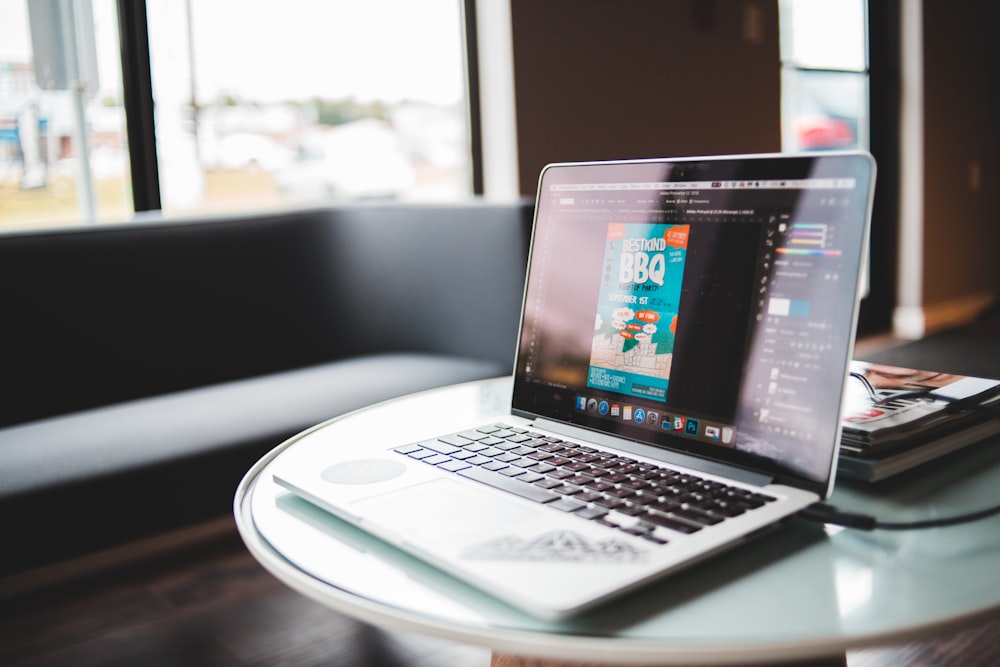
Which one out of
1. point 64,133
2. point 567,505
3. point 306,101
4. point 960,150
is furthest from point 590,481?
point 960,150

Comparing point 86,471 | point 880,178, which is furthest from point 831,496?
point 880,178

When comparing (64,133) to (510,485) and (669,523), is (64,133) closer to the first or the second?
(510,485)

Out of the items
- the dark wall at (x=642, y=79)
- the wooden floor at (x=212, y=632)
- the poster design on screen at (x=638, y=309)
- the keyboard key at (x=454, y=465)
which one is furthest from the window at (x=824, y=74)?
the keyboard key at (x=454, y=465)

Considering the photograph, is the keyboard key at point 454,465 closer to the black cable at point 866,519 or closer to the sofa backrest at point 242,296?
the black cable at point 866,519

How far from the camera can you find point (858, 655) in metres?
1.40

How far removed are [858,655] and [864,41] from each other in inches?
152

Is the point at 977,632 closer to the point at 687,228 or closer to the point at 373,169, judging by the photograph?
the point at 687,228

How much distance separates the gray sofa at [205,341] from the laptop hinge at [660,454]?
929mm

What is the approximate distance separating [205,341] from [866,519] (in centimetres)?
182

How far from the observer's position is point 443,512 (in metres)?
0.67

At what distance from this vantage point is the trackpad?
628mm

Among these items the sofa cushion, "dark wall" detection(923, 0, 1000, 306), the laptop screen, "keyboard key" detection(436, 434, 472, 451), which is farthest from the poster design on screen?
"dark wall" detection(923, 0, 1000, 306)

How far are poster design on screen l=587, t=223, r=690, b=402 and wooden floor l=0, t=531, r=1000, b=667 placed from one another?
0.80 meters

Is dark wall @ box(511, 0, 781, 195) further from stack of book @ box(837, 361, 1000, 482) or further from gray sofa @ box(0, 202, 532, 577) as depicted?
stack of book @ box(837, 361, 1000, 482)
